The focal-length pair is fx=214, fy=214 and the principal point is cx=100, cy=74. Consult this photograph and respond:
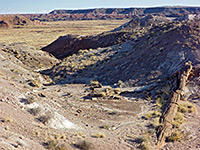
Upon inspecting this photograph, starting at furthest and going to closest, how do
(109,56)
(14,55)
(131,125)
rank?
(14,55), (109,56), (131,125)

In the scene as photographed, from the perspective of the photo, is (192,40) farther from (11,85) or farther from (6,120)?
(6,120)

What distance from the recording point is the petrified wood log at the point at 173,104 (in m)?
9.34

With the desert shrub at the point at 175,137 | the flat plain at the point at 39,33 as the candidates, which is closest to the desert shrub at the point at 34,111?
the desert shrub at the point at 175,137

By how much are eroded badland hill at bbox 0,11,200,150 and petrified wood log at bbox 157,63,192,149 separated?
4 centimetres

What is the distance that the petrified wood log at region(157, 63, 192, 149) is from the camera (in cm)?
934

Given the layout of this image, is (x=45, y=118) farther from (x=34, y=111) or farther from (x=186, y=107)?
(x=186, y=107)

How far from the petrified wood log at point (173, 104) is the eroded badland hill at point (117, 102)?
0.04 metres

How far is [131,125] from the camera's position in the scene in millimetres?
10234

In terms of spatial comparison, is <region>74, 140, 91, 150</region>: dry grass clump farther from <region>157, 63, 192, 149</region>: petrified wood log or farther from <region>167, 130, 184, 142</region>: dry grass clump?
<region>167, 130, 184, 142</region>: dry grass clump

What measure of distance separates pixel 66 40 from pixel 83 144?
36.2 m

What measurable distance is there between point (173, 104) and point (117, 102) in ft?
10.6

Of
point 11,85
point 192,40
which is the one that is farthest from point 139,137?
point 192,40

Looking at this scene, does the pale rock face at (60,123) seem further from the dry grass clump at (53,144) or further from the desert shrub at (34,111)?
the dry grass clump at (53,144)

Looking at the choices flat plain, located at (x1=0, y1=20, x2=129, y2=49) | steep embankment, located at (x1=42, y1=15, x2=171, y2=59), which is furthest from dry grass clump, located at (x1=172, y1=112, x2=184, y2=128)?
flat plain, located at (x1=0, y1=20, x2=129, y2=49)
